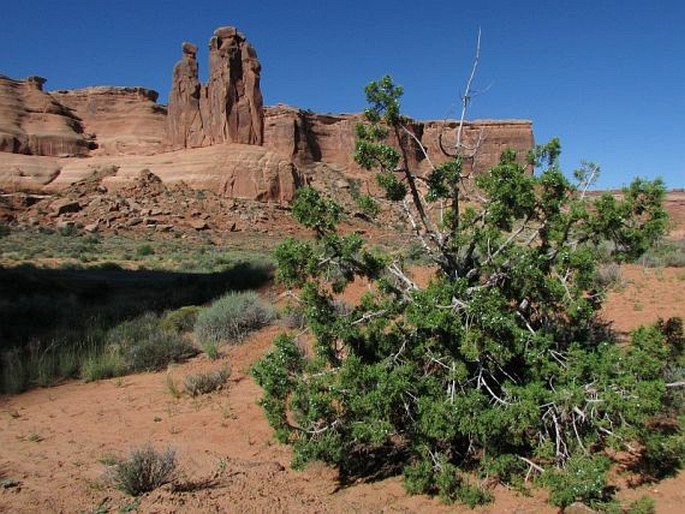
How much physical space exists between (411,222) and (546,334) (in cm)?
165

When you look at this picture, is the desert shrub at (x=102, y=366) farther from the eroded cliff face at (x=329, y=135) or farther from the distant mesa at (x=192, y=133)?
the eroded cliff face at (x=329, y=135)

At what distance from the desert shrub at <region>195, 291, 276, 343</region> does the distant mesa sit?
3701cm

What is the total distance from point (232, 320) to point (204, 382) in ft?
9.88

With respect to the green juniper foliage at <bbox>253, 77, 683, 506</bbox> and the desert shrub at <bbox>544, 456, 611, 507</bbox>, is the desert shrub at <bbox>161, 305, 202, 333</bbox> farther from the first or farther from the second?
the desert shrub at <bbox>544, 456, 611, 507</bbox>

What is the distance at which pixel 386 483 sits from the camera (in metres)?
5.06

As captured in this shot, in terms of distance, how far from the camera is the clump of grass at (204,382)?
780 cm

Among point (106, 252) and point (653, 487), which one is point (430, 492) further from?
point (106, 252)

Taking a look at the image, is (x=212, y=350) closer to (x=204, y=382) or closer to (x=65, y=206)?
(x=204, y=382)

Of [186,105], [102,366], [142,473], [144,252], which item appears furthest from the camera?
[186,105]

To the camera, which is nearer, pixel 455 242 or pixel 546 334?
pixel 546 334

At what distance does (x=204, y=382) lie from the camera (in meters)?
7.89

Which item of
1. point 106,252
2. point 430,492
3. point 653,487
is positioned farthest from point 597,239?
point 106,252

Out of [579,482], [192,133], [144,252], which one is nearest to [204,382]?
[579,482]

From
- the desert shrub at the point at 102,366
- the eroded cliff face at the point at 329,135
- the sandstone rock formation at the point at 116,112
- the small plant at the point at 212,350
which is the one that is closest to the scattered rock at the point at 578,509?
the small plant at the point at 212,350
